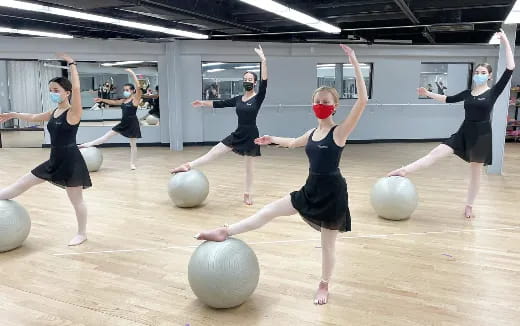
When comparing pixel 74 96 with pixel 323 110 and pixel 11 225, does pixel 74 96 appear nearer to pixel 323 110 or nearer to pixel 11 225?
pixel 11 225

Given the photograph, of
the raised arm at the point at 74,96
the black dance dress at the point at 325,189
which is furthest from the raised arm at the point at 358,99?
the raised arm at the point at 74,96

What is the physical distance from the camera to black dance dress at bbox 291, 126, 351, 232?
8.84 feet

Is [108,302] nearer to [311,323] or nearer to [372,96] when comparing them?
[311,323]

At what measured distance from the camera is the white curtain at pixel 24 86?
14141 mm

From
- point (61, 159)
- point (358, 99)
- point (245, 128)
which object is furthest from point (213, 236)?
point (245, 128)

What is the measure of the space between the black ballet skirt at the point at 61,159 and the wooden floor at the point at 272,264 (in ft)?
2.33

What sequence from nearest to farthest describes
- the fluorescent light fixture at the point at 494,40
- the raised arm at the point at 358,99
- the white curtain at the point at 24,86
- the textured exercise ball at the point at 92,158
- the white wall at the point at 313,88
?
the raised arm at the point at 358,99, the textured exercise ball at the point at 92,158, the fluorescent light fixture at the point at 494,40, the white wall at the point at 313,88, the white curtain at the point at 24,86

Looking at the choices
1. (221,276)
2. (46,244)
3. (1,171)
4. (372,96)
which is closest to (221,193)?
(46,244)

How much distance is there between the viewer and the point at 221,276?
2.76m

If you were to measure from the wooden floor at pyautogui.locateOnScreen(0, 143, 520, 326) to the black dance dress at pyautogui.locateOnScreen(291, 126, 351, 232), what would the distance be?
67 centimetres

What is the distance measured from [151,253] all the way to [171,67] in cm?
753

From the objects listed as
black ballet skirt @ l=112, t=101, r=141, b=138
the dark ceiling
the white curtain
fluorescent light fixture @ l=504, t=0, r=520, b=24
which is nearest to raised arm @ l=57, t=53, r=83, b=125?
the dark ceiling

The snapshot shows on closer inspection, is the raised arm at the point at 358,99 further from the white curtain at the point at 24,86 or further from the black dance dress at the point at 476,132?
the white curtain at the point at 24,86

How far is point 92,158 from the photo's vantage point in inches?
303
